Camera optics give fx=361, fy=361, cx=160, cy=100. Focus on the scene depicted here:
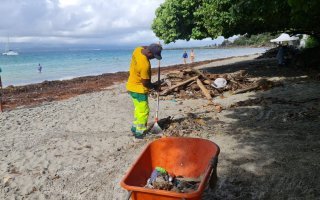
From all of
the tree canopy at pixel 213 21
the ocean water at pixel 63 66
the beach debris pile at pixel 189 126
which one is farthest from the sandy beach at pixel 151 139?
the ocean water at pixel 63 66

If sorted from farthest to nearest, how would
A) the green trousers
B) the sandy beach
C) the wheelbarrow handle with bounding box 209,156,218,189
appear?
the green trousers
the sandy beach
the wheelbarrow handle with bounding box 209,156,218,189

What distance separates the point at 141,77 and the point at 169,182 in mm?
3747

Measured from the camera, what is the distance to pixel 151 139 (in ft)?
29.5

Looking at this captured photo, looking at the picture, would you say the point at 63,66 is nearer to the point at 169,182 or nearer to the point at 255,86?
the point at 255,86

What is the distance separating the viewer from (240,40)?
129 meters

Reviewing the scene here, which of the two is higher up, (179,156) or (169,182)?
(179,156)

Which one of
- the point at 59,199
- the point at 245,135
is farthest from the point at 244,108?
the point at 59,199

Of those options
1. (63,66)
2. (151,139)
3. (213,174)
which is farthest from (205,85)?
(63,66)

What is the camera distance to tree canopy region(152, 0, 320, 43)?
53.9 feet

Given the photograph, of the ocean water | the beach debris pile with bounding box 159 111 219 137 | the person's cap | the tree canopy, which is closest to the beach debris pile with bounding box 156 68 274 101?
the tree canopy

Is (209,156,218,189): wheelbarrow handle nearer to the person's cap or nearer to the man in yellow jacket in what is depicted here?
the man in yellow jacket

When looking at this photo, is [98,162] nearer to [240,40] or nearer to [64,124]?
[64,124]

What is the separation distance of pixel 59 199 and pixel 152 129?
3.58m

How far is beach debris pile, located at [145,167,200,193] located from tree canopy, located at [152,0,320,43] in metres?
10.7
